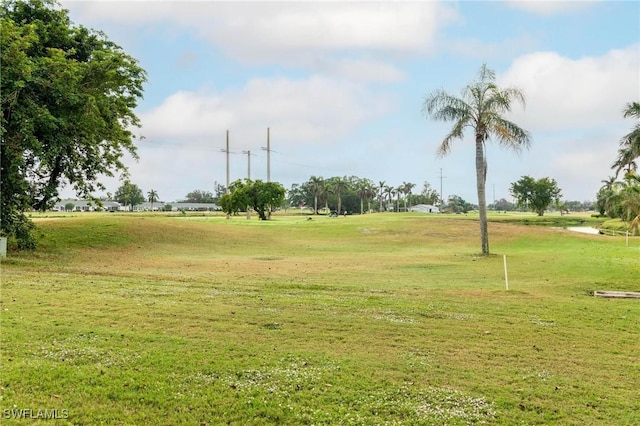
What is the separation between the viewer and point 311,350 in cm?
847

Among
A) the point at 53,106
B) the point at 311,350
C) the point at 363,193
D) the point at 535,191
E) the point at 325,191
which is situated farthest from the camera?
the point at 363,193

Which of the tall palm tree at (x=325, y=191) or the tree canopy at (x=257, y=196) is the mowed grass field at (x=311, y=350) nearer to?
the tree canopy at (x=257, y=196)

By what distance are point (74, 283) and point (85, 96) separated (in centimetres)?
1015

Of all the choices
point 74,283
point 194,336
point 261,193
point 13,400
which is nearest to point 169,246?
point 74,283

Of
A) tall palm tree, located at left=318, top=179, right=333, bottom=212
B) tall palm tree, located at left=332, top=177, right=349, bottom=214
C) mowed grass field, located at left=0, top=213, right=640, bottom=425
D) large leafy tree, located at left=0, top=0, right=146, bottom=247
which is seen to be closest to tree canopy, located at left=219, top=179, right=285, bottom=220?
large leafy tree, located at left=0, top=0, right=146, bottom=247

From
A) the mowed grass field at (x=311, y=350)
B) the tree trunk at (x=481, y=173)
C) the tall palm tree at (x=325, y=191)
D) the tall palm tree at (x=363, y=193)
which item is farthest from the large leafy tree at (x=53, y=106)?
the tall palm tree at (x=363, y=193)

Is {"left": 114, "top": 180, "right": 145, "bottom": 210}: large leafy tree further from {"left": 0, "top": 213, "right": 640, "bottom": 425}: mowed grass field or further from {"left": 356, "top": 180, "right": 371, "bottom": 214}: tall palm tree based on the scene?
{"left": 0, "top": 213, "right": 640, "bottom": 425}: mowed grass field

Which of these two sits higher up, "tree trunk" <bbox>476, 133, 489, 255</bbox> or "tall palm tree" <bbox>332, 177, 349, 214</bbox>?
"tall palm tree" <bbox>332, 177, 349, 214</bbox>

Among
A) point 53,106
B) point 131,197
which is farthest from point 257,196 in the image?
point 131,197

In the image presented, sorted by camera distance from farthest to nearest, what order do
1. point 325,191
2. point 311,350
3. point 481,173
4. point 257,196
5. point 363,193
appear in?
point 363,193, point 325,191, point 257,196, point 481,173, point 311,350

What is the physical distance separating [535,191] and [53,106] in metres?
109

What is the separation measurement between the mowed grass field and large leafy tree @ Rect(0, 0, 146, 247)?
4.84m

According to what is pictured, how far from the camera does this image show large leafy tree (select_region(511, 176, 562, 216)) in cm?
11322

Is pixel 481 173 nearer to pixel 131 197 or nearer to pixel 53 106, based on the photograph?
pixel 53 106
